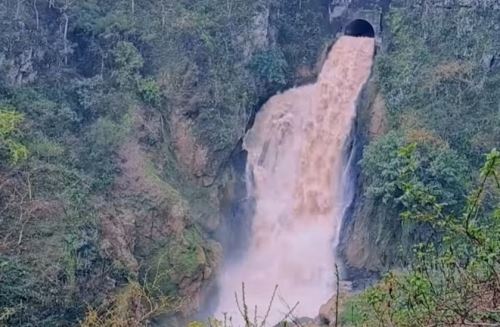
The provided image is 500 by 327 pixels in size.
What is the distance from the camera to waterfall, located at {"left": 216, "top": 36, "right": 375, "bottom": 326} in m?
17.6

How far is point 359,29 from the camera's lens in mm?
21422

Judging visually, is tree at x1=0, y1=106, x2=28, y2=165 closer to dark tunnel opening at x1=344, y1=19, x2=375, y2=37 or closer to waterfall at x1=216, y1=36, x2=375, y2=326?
waterfall at x1=216, y1=36, x2=375, y2=326

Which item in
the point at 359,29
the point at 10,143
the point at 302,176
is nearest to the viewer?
the point at 10,143

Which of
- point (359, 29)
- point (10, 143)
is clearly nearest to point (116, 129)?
point (10, 143)

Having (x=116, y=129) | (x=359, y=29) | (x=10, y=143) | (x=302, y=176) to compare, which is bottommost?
(x=302, y=176)

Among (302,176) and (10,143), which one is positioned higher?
(10,143)

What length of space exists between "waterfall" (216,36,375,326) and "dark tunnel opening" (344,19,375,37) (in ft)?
4.19

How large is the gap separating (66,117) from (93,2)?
14.0ft

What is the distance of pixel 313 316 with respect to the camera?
625 inches

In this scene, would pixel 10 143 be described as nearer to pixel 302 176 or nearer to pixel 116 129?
pixel 116 129

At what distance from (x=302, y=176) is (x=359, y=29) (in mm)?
6259

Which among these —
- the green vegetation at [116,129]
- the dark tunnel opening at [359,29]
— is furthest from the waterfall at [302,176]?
the dark tunnel opening at [359,29]

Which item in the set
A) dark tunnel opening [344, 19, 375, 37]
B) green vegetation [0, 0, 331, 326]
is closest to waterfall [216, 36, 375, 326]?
green vegetation [0, 0, 331, 326]

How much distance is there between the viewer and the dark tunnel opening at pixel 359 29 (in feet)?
69.2
